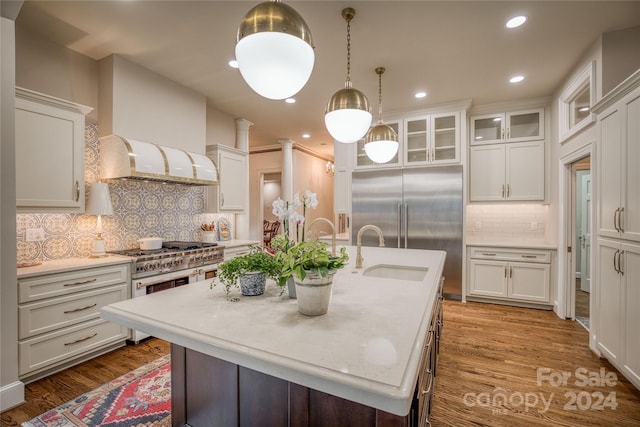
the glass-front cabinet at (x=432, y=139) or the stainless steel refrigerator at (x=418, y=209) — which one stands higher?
the glass-front cabinet at (x=432, y=139)

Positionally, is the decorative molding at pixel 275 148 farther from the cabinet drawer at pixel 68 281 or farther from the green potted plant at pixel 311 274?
the green potted plant at pixel 311 274

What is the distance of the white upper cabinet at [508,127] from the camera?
13.8 ft

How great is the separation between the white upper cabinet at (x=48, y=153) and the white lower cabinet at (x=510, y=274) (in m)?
4.65

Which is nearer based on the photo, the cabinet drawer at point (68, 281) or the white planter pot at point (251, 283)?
the white planter pot at point (251, 283)

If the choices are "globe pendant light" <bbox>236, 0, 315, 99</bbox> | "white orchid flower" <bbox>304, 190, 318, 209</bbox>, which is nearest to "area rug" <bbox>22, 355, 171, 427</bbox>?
"white orchid flower" <bbox>304, 190, 318, 209</bbox>

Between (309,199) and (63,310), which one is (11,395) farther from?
(309,199)

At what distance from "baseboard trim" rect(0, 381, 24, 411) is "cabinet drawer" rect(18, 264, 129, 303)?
0.55 m

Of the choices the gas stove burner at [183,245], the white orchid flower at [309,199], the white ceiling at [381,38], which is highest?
the white ceiling at [381,38]

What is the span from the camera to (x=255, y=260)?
4.76ft

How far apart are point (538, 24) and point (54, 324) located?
459cm

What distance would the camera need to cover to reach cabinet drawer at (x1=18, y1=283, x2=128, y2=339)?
223 cm

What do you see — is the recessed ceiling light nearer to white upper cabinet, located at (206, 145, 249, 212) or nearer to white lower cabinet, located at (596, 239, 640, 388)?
white lower cabinet, located at (596, 239, 640, 388)

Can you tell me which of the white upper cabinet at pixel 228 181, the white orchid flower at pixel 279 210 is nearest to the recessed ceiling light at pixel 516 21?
the white orchid flower at pixel 279 210

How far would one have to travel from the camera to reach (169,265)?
316 centimetres
